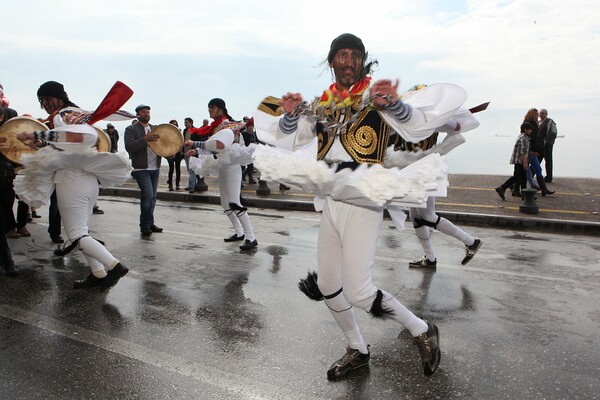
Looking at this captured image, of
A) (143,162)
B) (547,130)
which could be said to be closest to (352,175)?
(143,162)

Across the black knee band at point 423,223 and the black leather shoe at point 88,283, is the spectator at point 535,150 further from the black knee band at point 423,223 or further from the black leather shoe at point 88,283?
the black leather shoe at point 88,283

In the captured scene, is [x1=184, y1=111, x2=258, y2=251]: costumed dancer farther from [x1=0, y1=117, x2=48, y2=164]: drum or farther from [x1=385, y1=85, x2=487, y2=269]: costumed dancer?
[x1=385, y1=85, x2=487, y2=269]: costumed dancer

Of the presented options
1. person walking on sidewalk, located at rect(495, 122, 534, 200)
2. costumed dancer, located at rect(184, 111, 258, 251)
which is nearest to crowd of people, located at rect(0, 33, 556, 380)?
costumed dancer, located at rect(184, 111, 258, 251)

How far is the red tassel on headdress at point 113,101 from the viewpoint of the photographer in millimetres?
5113

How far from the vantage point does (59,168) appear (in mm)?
5207

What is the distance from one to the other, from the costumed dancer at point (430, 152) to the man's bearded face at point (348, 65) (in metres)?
0.38

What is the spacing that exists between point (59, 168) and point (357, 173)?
11.0 feet

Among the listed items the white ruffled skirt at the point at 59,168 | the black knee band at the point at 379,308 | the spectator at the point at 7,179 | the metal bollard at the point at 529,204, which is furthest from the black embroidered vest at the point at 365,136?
the metal bollard at the point at 529,204

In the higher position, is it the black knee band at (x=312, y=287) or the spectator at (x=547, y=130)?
the spectator at (x=547, y=130)

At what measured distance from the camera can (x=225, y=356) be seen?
3904mm

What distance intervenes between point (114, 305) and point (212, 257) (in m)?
2.08

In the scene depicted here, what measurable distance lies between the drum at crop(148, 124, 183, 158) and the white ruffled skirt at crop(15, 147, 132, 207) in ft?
5.71

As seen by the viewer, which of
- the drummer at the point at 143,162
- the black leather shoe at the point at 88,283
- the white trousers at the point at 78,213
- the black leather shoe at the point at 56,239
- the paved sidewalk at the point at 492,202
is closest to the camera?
the white trousers at the point at 78,213

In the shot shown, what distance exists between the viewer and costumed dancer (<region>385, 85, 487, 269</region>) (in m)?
4.14
